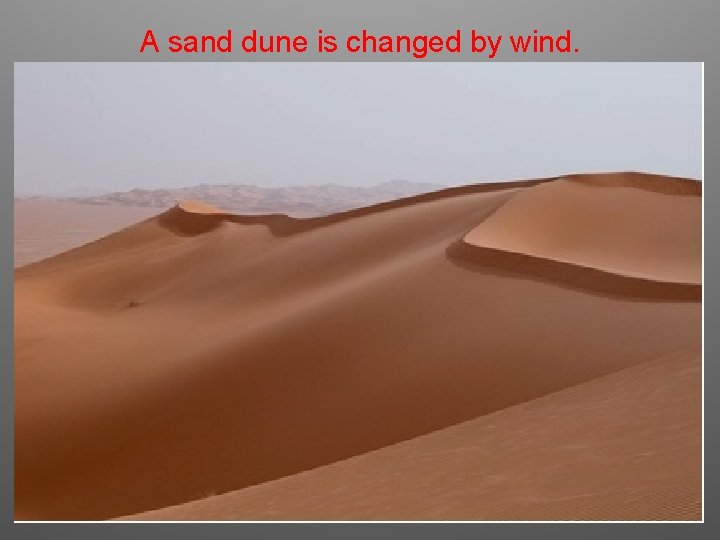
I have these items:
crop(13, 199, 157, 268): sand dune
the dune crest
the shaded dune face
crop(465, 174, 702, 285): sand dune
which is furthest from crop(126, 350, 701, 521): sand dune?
crop(13, 199, 157, 268): sand dune

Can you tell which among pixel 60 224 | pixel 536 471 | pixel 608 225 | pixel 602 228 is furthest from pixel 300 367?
pixel 60 224

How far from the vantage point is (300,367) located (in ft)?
32.9

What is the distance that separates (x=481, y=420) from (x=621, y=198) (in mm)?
11547

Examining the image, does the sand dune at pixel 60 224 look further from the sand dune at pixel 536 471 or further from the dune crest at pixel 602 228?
the sand dune at pixel 536 471

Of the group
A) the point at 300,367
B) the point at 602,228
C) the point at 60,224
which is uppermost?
the point at 60,224

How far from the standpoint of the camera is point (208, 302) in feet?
51.3

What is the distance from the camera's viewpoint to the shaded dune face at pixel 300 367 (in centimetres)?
838

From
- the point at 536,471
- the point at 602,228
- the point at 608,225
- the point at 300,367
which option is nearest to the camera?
the point at 536,471

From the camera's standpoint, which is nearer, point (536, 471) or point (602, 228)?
point (536, 471)

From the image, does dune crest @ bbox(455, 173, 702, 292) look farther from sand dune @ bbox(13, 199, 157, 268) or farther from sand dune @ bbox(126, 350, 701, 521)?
sand dune @ bbox(13, 199, 157, 268)

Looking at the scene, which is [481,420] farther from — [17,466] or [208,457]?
[17,466]

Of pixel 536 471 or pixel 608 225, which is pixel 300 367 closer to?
pixel 536 471

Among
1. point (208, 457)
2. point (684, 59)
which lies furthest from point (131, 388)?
point (684, 59)

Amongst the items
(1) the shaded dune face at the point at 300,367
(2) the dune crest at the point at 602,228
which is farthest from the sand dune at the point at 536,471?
(2) the dune crest at the point at 602,228
